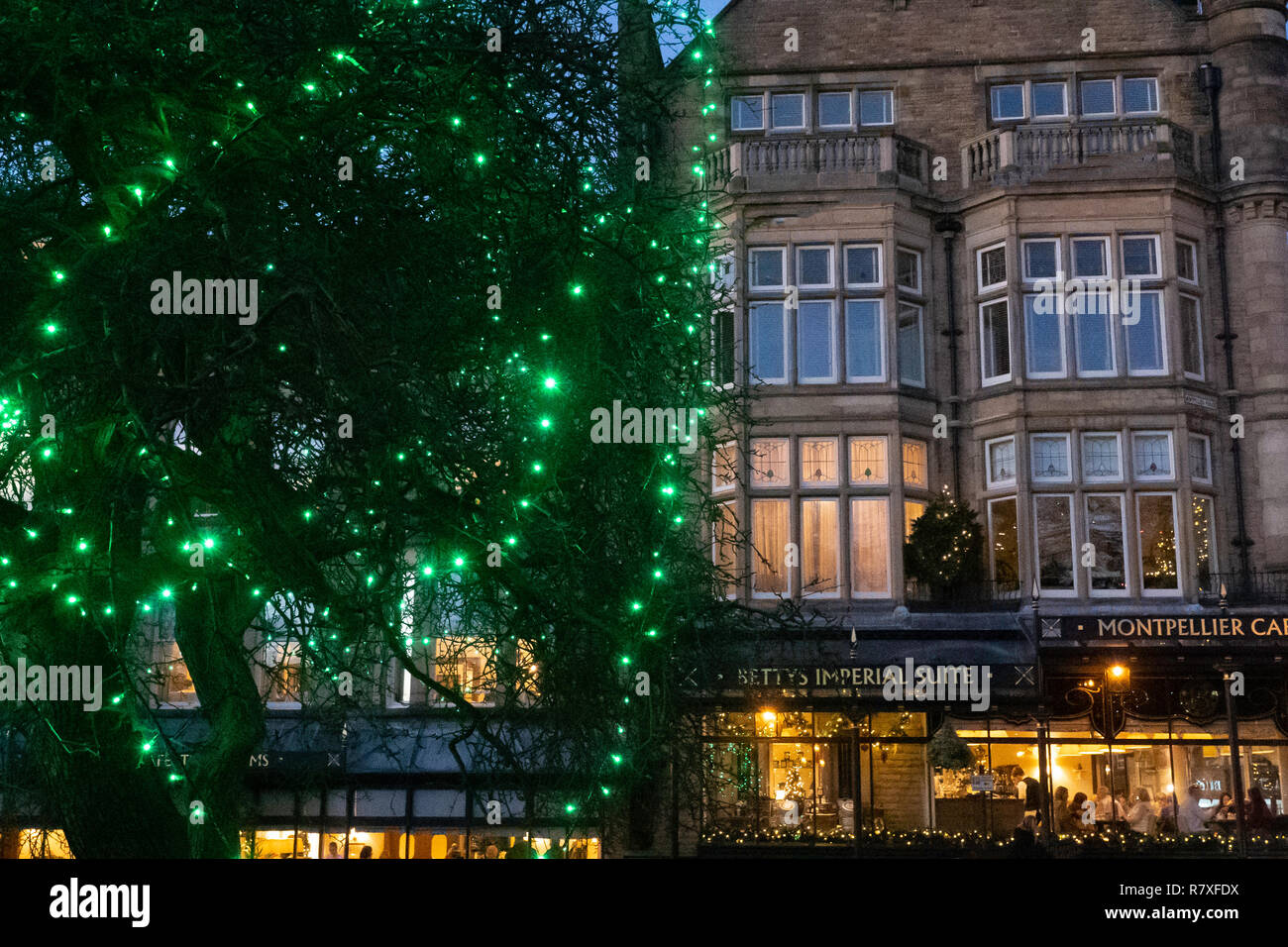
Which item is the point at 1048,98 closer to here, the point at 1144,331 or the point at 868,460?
the point at 1144,331

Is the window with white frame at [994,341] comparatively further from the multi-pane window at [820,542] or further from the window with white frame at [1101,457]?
the multi-pane window at [820,542]

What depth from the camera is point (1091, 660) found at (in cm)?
1970

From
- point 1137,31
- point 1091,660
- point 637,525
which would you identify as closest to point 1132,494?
point 1091,660

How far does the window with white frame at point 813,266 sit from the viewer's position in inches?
868

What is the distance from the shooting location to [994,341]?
22172mm

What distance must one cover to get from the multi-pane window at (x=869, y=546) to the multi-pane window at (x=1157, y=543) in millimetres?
4094

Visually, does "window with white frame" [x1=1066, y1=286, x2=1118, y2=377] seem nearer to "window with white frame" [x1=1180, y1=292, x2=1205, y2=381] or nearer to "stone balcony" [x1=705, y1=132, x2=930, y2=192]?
"window with white frame" [x1=1180, y1=292, x2=1205, y2=381]

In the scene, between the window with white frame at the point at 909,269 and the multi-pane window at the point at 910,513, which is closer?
the multi-pane window at the point at 910,513

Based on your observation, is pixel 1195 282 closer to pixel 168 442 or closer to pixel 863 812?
pixel 863 812

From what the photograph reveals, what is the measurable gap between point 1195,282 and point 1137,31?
4828 millimetres

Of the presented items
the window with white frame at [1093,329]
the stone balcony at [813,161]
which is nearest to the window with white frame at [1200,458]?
the window with white frame at [1093,329]

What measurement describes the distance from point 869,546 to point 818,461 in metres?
1.65

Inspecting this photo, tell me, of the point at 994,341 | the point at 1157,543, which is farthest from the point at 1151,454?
the point at 994,341

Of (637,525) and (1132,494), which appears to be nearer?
(637,525)
